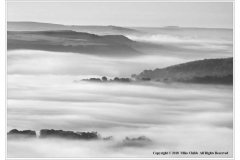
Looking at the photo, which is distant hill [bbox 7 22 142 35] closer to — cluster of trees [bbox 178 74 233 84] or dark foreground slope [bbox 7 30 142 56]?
dark foreground slope [bbox 7 30 142 56]

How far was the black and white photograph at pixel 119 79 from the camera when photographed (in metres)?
2.88

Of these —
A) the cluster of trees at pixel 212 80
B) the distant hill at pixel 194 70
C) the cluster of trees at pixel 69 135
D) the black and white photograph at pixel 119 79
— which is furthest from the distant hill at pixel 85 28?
the cluster of trees at pixel 69 135

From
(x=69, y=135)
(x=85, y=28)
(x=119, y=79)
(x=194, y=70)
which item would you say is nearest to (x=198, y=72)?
(x=194, y=70)

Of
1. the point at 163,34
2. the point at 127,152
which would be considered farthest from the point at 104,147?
the point at 163,34

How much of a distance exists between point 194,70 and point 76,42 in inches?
41.4

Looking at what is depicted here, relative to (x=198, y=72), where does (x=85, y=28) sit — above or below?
above

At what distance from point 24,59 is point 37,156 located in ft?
2.70

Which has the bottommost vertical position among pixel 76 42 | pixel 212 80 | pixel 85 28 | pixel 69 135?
pixel 69 135

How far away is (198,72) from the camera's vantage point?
9.79ft

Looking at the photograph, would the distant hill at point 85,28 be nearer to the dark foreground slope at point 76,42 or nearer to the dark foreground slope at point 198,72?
the dark foreground slope at point 76,42

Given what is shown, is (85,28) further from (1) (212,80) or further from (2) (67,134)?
(1) (212,80)

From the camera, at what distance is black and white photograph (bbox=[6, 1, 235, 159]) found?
9.44 ft
